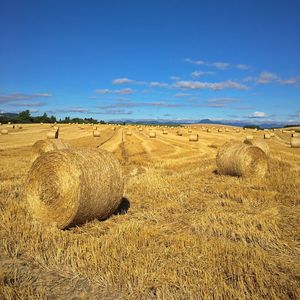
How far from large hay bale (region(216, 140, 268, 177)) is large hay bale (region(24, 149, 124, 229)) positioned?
7.37m

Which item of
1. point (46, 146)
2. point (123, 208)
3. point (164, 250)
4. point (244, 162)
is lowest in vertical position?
point (123, 208)

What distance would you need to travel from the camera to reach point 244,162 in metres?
14.9

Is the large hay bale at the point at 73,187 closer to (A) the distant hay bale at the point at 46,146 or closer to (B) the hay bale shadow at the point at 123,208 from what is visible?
(B) the hay bale shadow at the point at 123,208

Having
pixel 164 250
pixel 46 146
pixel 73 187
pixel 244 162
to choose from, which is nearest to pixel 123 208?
pixel 73 187

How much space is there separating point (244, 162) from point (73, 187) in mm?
8931

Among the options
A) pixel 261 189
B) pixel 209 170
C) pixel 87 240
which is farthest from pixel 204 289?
pixel 209 170

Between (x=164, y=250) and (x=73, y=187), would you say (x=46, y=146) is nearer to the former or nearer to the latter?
(x=73, y=187)

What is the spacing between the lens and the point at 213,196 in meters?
11.1

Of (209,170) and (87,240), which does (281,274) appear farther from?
(209,170)

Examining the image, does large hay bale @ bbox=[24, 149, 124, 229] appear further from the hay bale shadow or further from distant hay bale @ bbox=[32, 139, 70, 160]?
distant hay bale @ bbox=[32, 139, 70, 160]

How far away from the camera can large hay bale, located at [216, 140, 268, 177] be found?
1490 cm

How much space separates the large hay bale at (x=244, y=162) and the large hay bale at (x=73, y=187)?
737 centimetres

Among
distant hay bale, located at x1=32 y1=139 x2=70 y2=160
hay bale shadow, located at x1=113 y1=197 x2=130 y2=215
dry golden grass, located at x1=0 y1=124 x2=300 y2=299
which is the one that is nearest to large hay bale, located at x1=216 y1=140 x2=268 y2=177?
dry golden grass, located at x1=0 y1=124 x2=300 y2=299

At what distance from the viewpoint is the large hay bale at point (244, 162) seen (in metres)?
14.9
